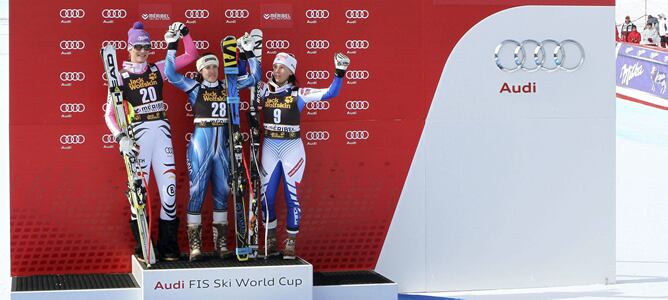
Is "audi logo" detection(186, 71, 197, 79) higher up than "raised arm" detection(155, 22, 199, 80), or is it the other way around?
"raised arm" detection(155, 22, 199, 80)

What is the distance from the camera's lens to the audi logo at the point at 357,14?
867 cm

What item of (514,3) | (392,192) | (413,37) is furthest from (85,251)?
(514,3)

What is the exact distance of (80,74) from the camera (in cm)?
819

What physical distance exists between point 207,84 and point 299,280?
1.49 metres

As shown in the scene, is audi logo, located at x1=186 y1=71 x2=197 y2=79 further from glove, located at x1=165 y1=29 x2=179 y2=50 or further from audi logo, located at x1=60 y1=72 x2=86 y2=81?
audi logo, located at x1=60 y1=72 x2=86 y2=81

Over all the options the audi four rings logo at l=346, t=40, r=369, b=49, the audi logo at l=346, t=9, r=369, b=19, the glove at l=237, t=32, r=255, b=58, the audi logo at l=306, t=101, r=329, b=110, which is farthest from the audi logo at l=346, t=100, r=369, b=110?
the glove at l=237, t=32, r=255, b=58

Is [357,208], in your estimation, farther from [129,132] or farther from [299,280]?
[129,132]

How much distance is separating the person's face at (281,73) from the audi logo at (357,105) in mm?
647

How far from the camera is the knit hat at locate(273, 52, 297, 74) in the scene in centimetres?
820

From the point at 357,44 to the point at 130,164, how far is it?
1927 millimetres

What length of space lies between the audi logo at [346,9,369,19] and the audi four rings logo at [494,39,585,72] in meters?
1.02

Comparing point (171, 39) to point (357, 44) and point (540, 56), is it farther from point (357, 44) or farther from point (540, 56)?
point (540, 56)

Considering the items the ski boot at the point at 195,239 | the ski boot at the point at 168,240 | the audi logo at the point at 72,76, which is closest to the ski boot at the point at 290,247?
the ski boot at the point at 195,239

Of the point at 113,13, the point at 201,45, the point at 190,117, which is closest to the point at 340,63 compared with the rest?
the point at 201,45
